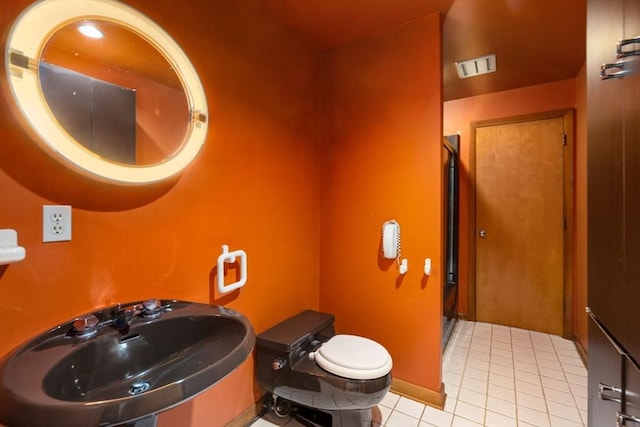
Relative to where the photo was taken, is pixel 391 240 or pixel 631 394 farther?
pixel 391 240

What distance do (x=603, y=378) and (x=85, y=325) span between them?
1.77 metres

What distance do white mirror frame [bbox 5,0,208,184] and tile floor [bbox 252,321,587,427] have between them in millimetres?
1518

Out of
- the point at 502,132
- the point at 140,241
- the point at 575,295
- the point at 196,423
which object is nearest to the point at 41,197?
Answer: the point at 140,241

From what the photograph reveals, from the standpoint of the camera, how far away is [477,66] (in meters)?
2.40

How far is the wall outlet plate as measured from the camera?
2.93 ft

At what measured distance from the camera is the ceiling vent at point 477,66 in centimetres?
228

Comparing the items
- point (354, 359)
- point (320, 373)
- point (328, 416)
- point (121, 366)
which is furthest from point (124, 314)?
point (328, 416)

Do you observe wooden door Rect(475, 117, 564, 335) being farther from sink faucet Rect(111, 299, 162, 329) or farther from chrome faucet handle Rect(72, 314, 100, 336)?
chrome faucet handle Rect(72, 314, 100, 336)

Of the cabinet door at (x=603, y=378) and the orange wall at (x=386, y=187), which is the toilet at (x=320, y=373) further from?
the cabinet door at (x=603, y=378)

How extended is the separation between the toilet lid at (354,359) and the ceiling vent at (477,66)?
2.33 m

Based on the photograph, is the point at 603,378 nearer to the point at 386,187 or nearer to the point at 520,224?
the point at 386,187

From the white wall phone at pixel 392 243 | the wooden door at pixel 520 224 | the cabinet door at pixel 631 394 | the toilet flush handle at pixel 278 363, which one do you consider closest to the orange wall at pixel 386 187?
the white wall phone at pixel 392 243

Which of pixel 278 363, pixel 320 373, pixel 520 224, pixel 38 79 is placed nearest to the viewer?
pixel 38 79

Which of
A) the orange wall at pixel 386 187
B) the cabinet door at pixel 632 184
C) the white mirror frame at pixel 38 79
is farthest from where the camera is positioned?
the orange wall at pixel 386 187
